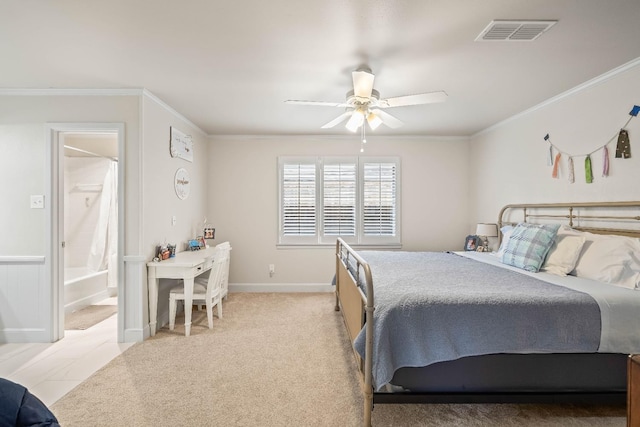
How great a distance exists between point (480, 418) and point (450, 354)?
2.01ft

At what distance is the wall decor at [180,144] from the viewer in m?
3.72

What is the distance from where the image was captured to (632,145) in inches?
101

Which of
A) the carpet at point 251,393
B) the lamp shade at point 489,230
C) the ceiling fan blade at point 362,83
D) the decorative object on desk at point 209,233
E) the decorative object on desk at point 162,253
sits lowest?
the carpet at point 251,393

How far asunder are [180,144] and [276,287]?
2562mm

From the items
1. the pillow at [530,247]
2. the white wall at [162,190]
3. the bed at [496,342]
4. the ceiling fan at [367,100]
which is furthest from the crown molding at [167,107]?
the pillow at [530,247]

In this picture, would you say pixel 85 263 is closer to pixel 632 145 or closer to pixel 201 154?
pixel 201 154

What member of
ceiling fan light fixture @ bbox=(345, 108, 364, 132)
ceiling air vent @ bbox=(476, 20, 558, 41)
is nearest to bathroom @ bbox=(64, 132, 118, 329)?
ceiling fan light fixture @ bbox=(345, 108, 364, 132)

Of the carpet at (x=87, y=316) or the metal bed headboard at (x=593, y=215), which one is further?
the carpet at (x=87, y=316)

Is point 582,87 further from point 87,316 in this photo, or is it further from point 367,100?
point 87,316

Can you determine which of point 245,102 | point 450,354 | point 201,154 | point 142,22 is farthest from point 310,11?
point 201,154

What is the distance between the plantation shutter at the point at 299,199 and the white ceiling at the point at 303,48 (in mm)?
1610

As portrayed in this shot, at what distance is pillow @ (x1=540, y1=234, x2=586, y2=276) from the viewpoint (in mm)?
2590

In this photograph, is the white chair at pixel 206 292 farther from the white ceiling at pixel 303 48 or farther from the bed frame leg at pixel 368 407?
the bed frame leg at pixel 368 407

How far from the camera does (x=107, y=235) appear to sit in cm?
462
